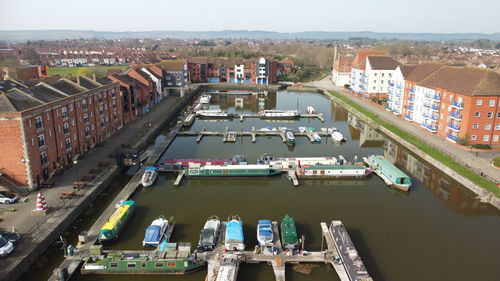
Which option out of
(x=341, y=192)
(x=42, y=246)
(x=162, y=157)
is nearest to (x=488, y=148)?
(x=341, y=192)

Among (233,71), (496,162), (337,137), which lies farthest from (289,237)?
(233,71)

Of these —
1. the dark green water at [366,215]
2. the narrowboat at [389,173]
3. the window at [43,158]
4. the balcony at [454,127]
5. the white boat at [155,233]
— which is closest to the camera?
the dark green water at [366,215]

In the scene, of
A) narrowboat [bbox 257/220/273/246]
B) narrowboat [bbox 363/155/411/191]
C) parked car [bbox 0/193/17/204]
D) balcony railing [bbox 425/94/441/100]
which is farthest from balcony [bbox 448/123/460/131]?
parked car [bbox 0/193/17/204]

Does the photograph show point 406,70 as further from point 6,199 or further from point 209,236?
point 6,199

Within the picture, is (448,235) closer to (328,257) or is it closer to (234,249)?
(328,257)

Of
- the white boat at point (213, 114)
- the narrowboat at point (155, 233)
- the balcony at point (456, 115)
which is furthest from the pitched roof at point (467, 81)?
the narrowboat at point (155, 233)

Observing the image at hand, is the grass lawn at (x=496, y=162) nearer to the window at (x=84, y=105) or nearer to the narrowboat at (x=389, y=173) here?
the narrowboat at (x=389, y=173)

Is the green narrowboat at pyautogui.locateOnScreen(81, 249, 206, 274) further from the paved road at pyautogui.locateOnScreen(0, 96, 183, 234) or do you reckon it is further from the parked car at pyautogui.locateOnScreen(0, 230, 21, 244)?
the paved road at pyautogui.locateOnScreen(0, 96, 183, 234)
